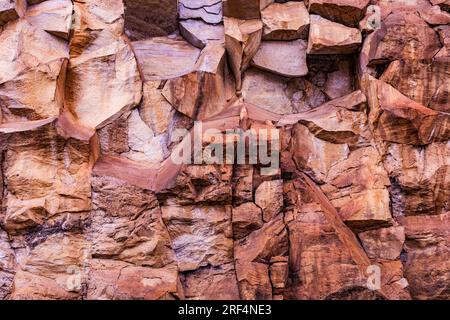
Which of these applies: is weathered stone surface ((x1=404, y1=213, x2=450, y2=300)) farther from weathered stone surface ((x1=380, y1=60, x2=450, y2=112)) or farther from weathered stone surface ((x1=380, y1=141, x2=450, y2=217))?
weathered stone surface ((x1=380, y1=60, x2=450, y2=112))

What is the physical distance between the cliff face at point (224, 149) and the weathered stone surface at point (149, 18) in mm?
26

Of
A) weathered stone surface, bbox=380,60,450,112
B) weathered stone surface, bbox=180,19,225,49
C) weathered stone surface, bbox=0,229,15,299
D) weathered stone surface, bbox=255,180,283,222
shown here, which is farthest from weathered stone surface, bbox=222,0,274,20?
weathered stone surface, bbox=0,229,15,299

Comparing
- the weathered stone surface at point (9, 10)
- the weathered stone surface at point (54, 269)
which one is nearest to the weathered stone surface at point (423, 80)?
the weathered stone surface at point (54, 269)

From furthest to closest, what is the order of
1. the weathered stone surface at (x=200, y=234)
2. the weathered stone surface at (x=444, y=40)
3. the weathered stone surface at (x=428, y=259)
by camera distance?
the weathered stone surface at (x=444, y=40) < the weathered stone surface at (x=428, y=259) < the weathered stone surface at (x=200, y=234)

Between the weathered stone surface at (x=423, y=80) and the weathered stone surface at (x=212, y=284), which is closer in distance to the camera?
the weathered stone surface at (x=212, y=284)

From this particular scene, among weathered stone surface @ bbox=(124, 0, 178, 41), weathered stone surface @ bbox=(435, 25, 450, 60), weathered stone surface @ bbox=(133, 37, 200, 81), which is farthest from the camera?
weathered stone surface @ bbox=(124, 0, 178, 41)

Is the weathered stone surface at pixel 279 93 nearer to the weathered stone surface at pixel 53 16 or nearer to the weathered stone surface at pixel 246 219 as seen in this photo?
the weathered stone surface at pixel 246 219

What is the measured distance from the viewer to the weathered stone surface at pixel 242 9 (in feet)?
32.8

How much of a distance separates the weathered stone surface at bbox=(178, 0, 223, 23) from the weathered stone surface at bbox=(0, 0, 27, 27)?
115 inches

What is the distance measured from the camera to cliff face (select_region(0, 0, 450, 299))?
7.95m

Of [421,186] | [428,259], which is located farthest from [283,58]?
[428,259]

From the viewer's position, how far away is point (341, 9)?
10148 millimetres

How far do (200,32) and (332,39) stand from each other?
244 cm

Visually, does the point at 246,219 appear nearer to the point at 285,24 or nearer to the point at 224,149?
the point at 224,149
